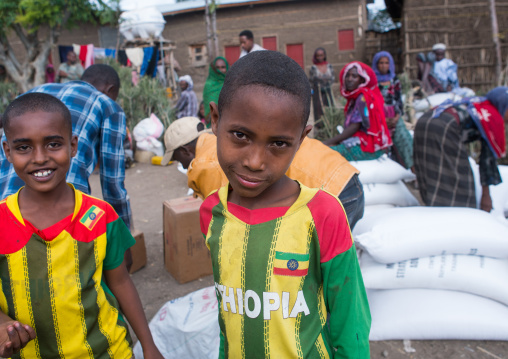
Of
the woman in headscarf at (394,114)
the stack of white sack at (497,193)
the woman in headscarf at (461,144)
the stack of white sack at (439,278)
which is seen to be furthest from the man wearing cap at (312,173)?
the woman in headscarf at (394,114)

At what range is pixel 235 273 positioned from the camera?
1.01m

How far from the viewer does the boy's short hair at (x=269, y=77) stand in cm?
89

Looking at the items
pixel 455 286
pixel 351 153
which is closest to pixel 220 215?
pixel 455 286

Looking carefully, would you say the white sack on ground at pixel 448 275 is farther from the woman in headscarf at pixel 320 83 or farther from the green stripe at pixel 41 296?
the woman in headscarf at pixel 320 83

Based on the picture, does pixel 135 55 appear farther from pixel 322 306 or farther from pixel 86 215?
pixel 322 306

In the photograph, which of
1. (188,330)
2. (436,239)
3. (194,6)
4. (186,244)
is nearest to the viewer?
(188,330)

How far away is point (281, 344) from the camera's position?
982 millimetres

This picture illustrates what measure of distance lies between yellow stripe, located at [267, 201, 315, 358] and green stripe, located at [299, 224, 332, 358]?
15mm

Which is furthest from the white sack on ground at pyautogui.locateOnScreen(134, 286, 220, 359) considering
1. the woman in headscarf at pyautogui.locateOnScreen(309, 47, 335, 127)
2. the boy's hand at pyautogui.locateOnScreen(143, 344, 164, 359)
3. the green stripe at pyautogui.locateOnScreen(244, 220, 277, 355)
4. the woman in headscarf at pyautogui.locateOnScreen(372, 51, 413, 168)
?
the woman in headscarf at pyautogui.locateOnScreen(309, 47, 335, 127)

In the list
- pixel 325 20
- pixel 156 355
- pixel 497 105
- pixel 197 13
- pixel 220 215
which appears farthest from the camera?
pixel 197 13

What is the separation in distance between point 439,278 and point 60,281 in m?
1.86

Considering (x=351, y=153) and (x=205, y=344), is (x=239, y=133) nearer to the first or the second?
(x=205, y=344)

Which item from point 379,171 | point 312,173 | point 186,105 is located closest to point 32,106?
point 312,173

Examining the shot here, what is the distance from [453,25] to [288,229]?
11.3m
